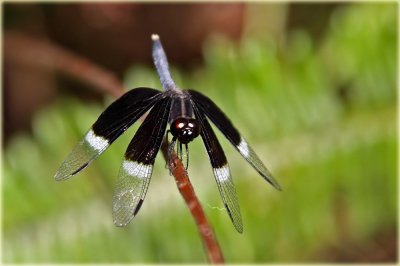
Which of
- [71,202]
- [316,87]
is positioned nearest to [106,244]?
[71,202]

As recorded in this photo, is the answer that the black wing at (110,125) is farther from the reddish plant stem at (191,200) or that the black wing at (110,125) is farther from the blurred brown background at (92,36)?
the blurred brown background at (92,36)

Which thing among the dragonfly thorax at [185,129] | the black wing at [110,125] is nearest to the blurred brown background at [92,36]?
the black wing at [110,125]

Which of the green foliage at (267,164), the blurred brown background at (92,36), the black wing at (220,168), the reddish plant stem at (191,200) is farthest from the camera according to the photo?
the blurred brown background at (92,36)

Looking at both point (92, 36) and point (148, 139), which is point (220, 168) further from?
point (92, 36)

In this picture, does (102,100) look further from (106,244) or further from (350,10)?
(350,10)

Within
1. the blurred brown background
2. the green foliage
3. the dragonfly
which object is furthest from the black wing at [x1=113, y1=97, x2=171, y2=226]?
the blurred brown background

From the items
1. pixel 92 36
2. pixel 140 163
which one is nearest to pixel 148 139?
pixel 140 163
